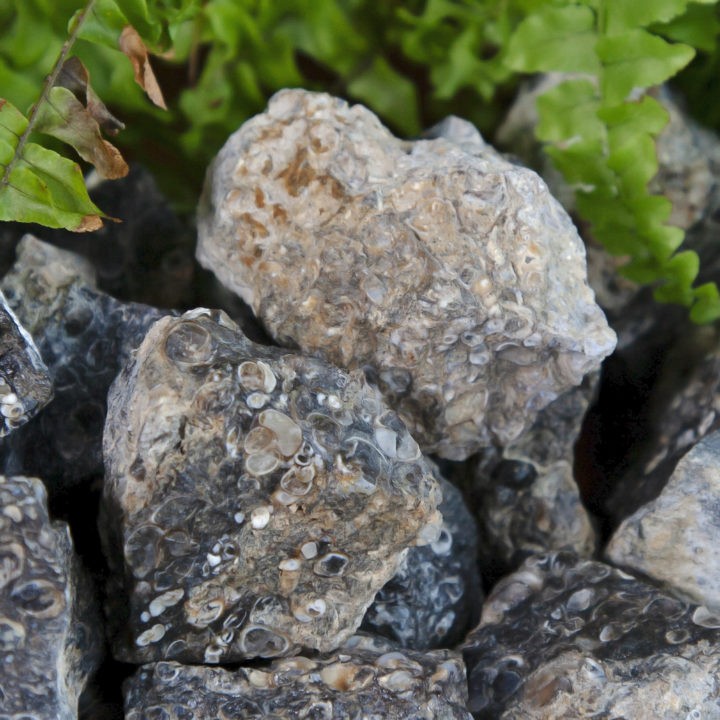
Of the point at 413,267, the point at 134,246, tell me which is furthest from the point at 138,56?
the point at 413,267

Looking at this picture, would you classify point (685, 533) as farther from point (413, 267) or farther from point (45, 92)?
point (45, 92)

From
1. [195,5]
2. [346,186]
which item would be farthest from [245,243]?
[195,5]

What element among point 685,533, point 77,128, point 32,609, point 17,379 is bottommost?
point 685,533

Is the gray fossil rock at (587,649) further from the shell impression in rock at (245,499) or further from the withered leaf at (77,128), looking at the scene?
the withered leaf at (77,128)

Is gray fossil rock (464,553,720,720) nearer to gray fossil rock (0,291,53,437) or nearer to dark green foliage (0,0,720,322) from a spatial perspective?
dark green foliage (0,0,720,322)

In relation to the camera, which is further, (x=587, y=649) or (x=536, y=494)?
(x=536, y=494)

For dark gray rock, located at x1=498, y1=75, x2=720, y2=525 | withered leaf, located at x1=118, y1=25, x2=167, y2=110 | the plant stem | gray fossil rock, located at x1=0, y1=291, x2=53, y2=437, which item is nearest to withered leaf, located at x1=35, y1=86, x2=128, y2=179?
the plant stem

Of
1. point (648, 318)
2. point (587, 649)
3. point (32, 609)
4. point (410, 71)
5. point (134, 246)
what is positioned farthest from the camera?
point (410, 71)

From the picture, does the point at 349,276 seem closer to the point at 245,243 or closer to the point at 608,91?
the point at 245,243
